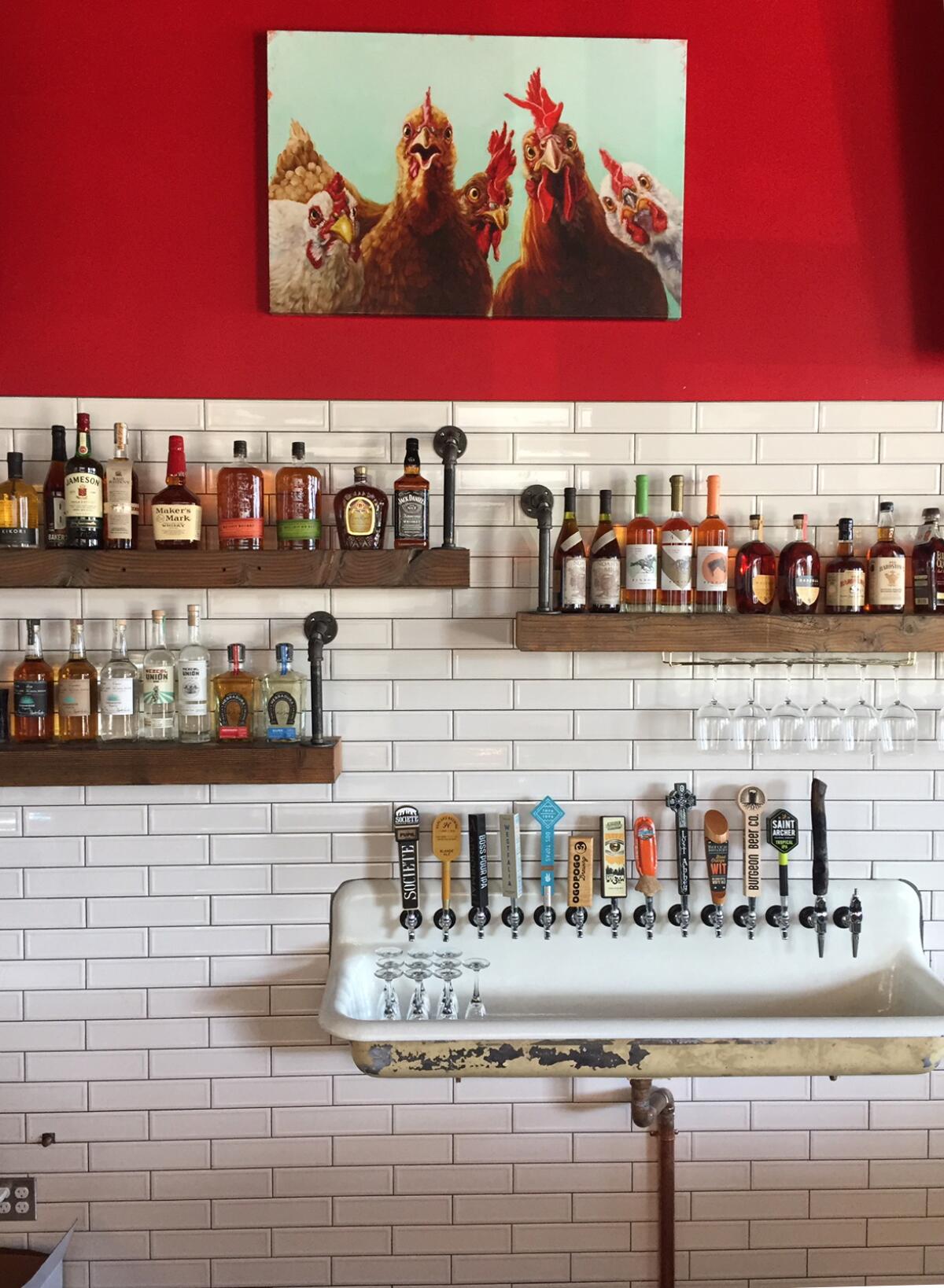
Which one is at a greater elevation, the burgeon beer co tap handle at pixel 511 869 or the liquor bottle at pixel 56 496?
the liquor bottle at pixel 56 496

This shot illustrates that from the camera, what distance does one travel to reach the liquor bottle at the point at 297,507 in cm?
206

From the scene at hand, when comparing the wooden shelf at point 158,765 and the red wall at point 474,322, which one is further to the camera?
the red wall at point 474,322

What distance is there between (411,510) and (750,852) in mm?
1124

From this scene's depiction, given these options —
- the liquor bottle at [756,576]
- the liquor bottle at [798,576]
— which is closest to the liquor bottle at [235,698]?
the liquor bottle at [756,576]

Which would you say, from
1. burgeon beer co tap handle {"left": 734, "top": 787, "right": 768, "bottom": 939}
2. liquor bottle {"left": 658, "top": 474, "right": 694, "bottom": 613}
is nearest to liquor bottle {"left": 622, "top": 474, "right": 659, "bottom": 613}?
liquor bottle {"left": 658, "top": 474, "right": 694, "bottom": 613}

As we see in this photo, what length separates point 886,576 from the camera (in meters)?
2.11

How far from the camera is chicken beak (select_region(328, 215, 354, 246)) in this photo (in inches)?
85.0

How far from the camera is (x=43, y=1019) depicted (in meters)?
2.23

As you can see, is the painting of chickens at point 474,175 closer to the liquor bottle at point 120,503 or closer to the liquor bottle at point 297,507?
the liquor bottle at point 297,507

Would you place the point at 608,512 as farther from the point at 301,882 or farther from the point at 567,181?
the point at 301,882

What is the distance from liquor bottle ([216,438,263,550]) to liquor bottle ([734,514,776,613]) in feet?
3.63

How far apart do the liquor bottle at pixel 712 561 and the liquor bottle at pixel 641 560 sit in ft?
0.34

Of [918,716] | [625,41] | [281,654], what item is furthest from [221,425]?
[918,716]

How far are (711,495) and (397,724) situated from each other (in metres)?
0.91
